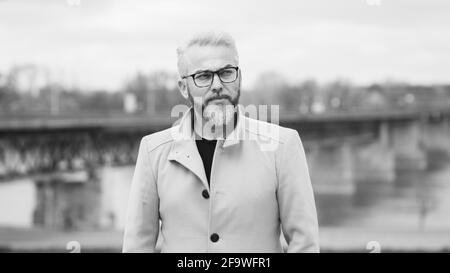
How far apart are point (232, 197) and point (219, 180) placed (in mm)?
82

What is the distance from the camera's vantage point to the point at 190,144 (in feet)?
7.93

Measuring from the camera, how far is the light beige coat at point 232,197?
7.76 ft

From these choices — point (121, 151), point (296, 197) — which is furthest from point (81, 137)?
point (296, 197)

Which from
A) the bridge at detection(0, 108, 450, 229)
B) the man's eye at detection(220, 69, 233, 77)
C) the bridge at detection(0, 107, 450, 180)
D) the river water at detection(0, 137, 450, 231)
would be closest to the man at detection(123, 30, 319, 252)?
the man's eye at detection(220, 69, 233, 77)

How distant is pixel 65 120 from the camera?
96.6ft

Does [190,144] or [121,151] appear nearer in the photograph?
[190,144]

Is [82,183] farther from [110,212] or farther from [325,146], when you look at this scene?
[325,146]

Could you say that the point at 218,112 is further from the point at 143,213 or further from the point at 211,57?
the point at 143,213

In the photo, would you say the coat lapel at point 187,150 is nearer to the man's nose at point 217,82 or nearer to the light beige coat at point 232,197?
the light beige coat at point 232,197

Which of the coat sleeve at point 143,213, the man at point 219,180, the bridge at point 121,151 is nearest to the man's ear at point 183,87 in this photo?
the man at point 219,180

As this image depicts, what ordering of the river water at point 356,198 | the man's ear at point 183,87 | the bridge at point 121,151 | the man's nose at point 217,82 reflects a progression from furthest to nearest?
the river water at point 356,198
the bridge at point 121,151
the man's ear at point 183,87
the man's nose at point 217,82

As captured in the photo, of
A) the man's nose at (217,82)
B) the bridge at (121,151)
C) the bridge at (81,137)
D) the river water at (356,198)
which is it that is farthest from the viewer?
the river water at (356,198)
